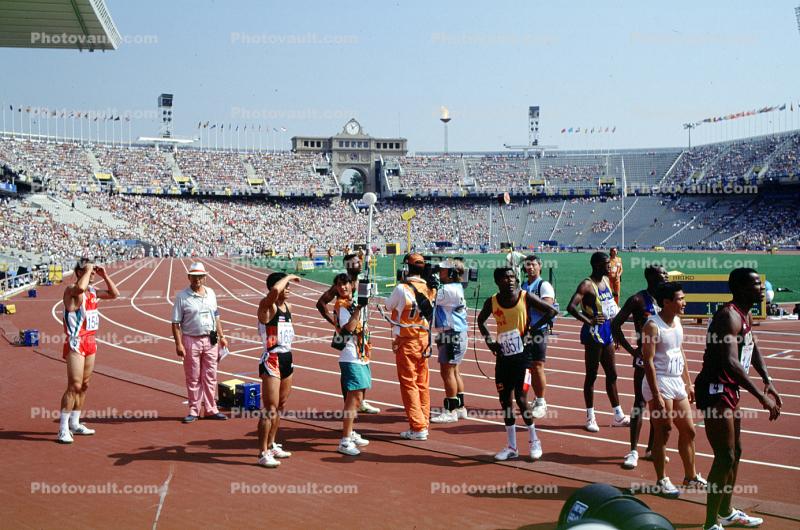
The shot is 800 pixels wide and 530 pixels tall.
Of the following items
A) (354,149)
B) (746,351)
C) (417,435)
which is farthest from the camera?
(354,149)

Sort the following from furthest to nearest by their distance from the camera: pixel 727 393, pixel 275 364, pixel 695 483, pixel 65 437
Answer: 1. pixel 65 437
2. pixel 275 364
3. pixel 695 483
4. pixel 727 393

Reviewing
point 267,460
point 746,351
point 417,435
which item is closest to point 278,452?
point 267,460

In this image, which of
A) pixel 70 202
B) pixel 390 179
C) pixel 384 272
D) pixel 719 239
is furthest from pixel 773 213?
pixel 70 202

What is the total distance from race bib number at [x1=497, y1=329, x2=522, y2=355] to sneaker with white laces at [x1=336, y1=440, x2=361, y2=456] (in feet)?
5.45

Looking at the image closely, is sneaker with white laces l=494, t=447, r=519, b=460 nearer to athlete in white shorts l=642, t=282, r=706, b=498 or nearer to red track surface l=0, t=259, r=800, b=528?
red track surface l=0, t=259, r=800, b=528

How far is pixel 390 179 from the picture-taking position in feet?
306

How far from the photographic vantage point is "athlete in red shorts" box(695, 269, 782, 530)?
4719 millimetres

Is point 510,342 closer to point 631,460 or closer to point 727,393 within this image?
point 631,460

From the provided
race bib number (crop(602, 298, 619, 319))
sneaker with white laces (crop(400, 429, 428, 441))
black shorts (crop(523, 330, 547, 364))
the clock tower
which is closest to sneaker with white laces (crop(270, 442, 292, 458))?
sneaker with white laces (crop(400, 429, 428, 441))

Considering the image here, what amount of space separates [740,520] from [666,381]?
109 cm

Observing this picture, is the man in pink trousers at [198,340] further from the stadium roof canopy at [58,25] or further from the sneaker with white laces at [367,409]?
the stadium roof canopy at [58,25]

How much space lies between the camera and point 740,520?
486cm

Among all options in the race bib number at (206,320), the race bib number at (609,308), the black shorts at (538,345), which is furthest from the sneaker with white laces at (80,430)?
the race bib number at (609,308)

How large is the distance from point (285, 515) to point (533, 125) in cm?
11498
